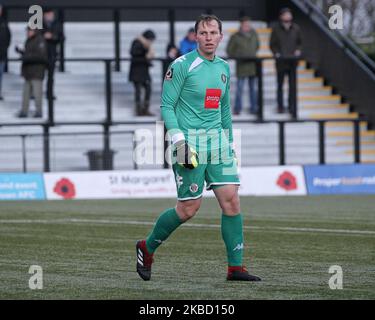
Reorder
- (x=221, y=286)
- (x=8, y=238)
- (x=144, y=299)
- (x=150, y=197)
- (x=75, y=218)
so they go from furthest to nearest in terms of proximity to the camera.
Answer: (x=150, y=197), (x=75, y=218), (x=8, y=238), (x=221, y=286), (x=144, y=299)

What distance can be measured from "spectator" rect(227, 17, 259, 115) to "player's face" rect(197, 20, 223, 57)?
17.6 m

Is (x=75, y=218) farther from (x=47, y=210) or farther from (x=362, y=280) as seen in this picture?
(x=362, y=280)

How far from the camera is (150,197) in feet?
82.0

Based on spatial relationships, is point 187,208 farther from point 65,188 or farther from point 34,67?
point 34,67

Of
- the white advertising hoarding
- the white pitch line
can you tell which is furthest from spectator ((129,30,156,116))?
the white pitch line

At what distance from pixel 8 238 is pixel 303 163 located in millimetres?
12772

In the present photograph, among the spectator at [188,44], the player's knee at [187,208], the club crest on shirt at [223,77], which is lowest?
the player's knee at [187,208]

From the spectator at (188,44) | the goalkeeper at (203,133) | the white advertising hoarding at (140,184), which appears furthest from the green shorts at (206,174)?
the spectator at (188,44)

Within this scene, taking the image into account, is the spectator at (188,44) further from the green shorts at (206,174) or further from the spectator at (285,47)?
the green shorts at (206,174)

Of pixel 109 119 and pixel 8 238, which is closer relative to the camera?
pixel 8 238

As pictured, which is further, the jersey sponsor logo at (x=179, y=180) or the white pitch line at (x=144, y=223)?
the white pitch line at (x=144, y=223)

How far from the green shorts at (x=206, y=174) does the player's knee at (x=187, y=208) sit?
42 mm

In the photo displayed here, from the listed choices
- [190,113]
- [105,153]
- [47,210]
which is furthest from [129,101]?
[190,113]

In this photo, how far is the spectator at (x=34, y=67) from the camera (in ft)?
89.2
